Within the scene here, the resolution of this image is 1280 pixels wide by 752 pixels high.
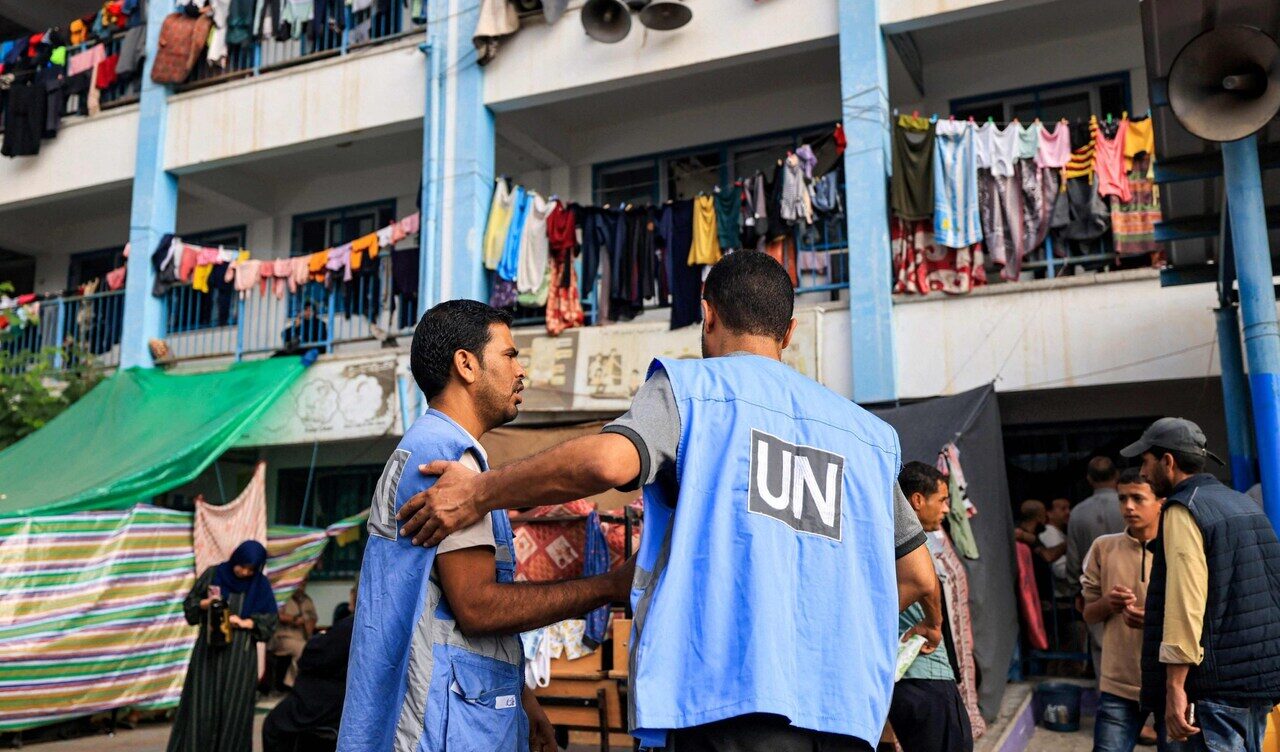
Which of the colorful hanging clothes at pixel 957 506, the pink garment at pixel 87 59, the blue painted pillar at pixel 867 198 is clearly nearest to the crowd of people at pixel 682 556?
the colorful hanging clothes at pixel 957 506

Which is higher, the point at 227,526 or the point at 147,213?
the point at 147,213

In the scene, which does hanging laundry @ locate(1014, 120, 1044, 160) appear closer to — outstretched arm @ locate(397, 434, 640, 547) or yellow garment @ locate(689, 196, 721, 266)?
yellow garment @ locate(689, 196, 721, 266)

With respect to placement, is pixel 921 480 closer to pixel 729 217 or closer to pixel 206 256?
pixel 729 217

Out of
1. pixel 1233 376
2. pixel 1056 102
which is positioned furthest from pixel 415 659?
pixel 1056 102

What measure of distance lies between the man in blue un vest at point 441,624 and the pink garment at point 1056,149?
27.2 ft

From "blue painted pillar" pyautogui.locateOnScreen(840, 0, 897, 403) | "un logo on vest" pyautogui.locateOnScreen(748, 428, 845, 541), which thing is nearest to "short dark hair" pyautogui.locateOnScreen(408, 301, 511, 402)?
"un logo on vest" pyautogui.locateOnScreen(748, 428, 845, 541)

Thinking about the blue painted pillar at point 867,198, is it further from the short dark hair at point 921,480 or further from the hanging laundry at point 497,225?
the short dark hair at point 921,480

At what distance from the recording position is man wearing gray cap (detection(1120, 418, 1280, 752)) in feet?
12.2

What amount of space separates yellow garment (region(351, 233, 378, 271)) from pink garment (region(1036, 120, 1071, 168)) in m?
7.22

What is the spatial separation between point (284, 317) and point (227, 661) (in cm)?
768

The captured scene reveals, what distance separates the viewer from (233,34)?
1351 cm

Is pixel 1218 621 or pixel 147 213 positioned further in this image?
pixel 147 213

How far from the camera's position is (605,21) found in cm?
1108

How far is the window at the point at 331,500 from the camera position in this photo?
13.8m
